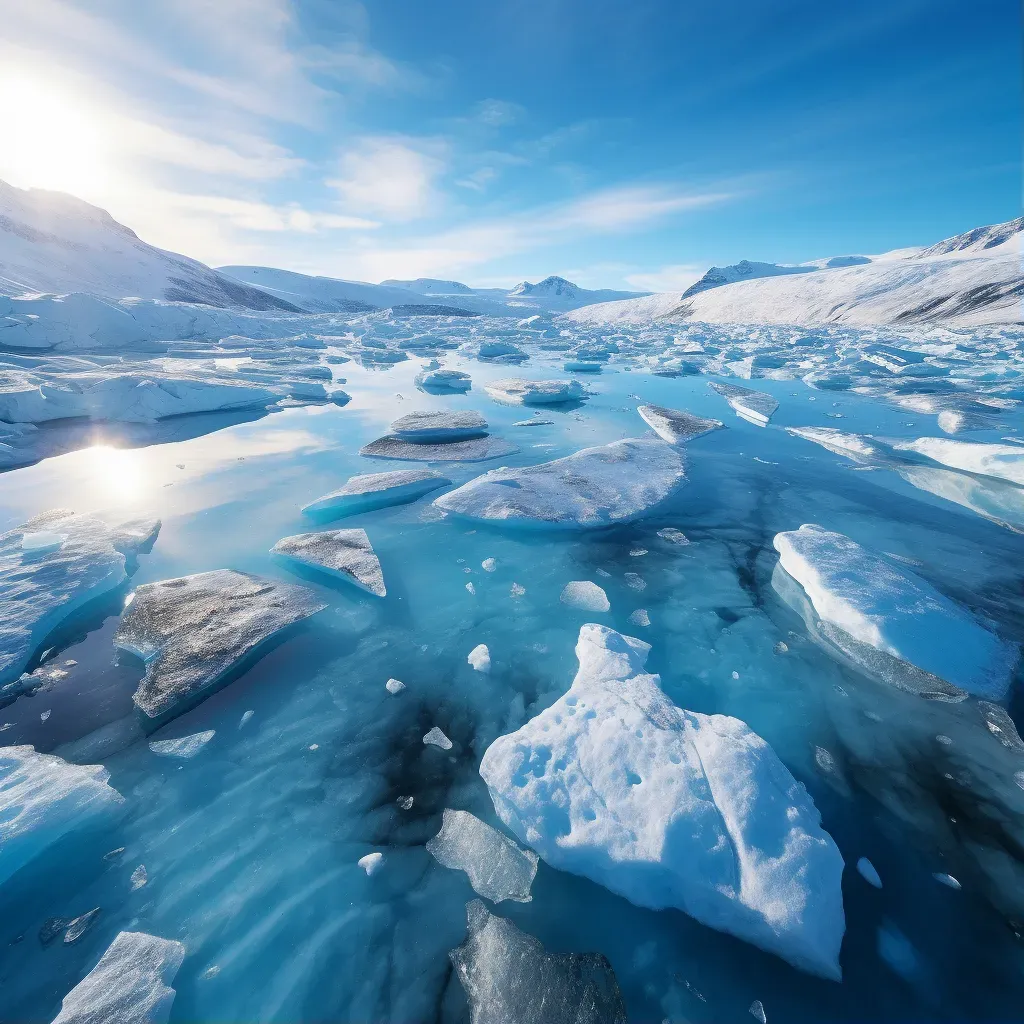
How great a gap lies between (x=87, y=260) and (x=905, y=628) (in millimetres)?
54221

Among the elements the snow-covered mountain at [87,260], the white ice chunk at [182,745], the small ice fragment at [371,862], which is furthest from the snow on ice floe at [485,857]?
the snow-covered mountain at [87,260]

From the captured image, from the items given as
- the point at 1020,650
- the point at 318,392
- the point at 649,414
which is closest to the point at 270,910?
the point at 1020,650

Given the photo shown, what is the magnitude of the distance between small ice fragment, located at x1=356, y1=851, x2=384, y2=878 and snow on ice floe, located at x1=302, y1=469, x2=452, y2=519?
3.37 m

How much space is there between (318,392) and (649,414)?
7.43 metres

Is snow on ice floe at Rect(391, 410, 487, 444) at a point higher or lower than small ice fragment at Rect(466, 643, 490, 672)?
higher

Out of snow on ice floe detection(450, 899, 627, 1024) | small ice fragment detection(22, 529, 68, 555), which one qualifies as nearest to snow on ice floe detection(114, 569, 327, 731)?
small ice fragment detection(22, 529, 68, 555)

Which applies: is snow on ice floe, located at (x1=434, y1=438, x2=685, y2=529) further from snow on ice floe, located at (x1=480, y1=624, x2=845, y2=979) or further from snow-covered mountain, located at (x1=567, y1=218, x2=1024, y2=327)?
snow-covered mountain, located at (x1=567, y1=218, x2=1024, y2=327)

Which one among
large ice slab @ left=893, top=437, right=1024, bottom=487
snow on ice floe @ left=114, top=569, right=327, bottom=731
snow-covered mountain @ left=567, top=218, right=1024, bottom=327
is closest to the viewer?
snow on ice floe @ left=114, top=569, right=327, bottom=731

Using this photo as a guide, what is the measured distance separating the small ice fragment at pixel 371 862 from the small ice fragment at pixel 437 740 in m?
0.56

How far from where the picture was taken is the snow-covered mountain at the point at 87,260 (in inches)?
1201

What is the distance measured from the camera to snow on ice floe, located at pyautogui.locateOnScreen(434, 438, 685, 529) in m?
4.47

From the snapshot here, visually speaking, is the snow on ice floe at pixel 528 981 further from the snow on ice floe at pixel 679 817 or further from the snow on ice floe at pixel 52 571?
the snow on ice floe at pixel 52 571

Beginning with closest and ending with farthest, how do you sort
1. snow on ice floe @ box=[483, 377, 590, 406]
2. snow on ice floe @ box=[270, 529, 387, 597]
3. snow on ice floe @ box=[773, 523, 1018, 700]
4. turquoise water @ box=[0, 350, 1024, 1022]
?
turquoise water @ box=[0, 350, 1024, 1022] → snow on ice floe @ box=[773, 523, 1018, 700] → snow on ice floe @ box=[270, 529, 387, 597] → snow on ice floe @ box=[483, 377, 590, 406]

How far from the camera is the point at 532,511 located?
445cm
